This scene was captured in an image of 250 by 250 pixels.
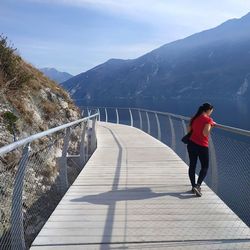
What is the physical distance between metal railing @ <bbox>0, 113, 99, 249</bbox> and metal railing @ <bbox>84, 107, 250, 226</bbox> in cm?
250

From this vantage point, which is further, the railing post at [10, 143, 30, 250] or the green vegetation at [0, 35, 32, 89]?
the green vegetation at [0, 35, 32, 89]

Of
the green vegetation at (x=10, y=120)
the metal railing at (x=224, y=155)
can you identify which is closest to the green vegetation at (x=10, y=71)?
the green vegetation at (x=10, y=120)

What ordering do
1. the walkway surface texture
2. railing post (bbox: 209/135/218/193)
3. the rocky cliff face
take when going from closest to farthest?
Result: the walkway surface texture < railing post (bbox: 209/135/218/193) < the rocky cliff face

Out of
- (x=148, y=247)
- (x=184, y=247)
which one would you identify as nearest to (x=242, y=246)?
(x=184, y=247)

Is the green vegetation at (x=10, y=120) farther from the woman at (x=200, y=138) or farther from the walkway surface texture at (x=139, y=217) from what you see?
the woman at (x=200, y=138)

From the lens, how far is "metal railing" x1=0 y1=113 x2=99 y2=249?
15.9 feet

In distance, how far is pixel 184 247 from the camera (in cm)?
504

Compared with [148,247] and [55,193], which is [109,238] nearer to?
[148,247]

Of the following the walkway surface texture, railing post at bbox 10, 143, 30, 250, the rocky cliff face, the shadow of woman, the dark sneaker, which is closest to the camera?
railing post at bbox 10, 143, 30, 250

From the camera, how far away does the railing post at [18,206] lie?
4789 millimetres

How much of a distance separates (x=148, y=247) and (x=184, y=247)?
14.4 inches

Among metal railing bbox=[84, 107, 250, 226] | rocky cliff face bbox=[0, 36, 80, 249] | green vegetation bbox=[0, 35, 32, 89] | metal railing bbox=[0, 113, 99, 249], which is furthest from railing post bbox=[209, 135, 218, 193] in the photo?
green vegetation bbox=[0, 35, 32, 89]

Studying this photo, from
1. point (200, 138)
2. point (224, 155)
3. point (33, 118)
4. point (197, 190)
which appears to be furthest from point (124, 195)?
point (33, 118)

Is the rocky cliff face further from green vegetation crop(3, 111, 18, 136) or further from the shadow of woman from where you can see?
the shadow of woman
